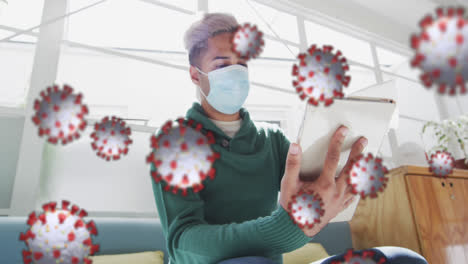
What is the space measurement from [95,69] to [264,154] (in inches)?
35.2

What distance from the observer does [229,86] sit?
1.21ft

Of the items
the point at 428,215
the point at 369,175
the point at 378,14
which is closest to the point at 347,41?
the point at 428,215

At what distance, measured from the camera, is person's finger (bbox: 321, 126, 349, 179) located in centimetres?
30

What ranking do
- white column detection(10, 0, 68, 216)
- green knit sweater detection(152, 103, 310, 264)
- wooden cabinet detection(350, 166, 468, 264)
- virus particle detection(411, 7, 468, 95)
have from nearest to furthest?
virus particle detection(411, 7, 468, 95) < green knit sweater detection(152, 103, 310, 264) < white column detection(10, 0, 68, 216) < wooden cabinet detection(350, 166, 468, 264)

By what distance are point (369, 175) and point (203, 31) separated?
0.23m

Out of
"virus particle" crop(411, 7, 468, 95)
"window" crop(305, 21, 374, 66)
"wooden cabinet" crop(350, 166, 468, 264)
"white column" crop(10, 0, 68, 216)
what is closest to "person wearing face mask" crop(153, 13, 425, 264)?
"virus particle" crop(411, 7, 468, 95)

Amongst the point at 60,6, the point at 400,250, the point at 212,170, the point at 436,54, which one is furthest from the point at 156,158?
the point at 60,6

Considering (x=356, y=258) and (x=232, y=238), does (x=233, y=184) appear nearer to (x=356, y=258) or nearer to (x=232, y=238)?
(x=232, y=238)

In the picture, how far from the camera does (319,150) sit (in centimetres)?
33

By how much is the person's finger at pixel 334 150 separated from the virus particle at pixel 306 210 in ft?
0.28

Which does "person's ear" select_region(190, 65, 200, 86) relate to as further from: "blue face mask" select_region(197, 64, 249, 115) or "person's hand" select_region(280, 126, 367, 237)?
"person's hand" select_region(280, 126, 367, 237)

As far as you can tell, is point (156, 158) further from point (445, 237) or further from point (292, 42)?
point (292, 42)

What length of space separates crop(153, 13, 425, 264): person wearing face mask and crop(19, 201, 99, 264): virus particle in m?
0.08

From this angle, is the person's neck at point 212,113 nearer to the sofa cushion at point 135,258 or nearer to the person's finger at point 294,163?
the person's finger at point 294,163
